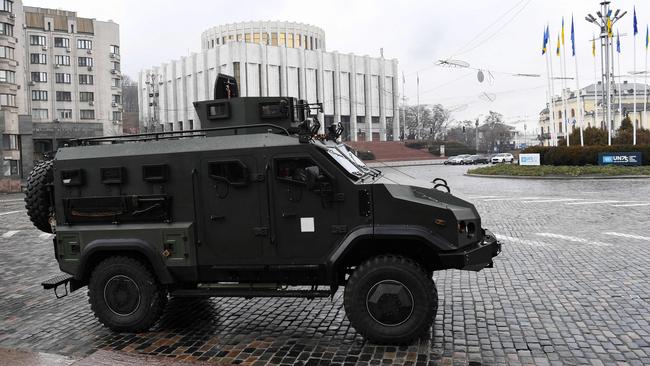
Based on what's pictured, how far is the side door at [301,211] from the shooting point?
5.88 meters

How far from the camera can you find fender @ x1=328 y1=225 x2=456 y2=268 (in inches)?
223

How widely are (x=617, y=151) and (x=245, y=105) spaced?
117 ft

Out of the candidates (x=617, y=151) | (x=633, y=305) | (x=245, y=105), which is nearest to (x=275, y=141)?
(x=245, y=105)

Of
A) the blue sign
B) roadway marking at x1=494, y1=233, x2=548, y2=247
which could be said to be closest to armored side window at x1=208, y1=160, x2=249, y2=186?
roadway marking at x1=494, y1=233, x2=548, y2=247

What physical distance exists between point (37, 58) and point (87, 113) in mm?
9357

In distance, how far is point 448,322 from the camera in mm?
6668

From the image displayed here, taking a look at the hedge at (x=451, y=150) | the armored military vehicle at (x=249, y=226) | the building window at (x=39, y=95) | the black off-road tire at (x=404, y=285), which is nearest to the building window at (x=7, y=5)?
the building window at (x=39, y=95)

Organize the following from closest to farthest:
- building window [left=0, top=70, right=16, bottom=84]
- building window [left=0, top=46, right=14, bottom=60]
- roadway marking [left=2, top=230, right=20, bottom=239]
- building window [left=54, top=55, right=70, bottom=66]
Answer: roadway marking [left=2, top=230, right=20, bottom=239]
building window [left=0, top=70, right=16, bottom=84]
building window [left=0, top=46, right=14, bottom=60]
building window [left=54, top=55, right=70, bottom=66]

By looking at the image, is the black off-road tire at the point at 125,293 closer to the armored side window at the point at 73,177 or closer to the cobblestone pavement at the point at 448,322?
the cobblestone pavement at the point at 448,322

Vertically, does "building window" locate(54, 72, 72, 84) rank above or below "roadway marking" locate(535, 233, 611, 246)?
above

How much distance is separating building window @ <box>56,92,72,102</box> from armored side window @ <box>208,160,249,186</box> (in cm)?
7893

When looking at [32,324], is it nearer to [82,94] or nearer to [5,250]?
[5,250]

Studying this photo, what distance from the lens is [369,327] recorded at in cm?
578

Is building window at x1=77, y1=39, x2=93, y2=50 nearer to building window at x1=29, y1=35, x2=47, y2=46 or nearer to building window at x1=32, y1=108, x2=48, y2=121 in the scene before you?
building window at x1=29, y1=35, x2=47, y2=46
